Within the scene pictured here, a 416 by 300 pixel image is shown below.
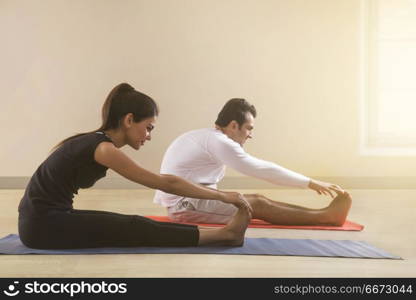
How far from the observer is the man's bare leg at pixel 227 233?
2.71m

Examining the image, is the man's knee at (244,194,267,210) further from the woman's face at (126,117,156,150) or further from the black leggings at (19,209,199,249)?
the woman's face at (126,117,156,150)

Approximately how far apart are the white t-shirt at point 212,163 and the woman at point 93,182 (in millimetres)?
665

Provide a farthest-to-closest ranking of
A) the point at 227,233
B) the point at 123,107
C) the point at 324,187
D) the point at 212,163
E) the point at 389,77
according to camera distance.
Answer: the point at 389,77
the point at 212,163
the point at 324,187
the point at 227,233
the point at 123,107

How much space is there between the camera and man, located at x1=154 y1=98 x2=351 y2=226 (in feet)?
11.0

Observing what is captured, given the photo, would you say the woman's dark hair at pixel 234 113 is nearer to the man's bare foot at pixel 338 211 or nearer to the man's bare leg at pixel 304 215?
the man's bare leg at pixel 304 215

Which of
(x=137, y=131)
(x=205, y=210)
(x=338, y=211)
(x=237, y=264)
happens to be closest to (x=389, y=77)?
(x=338, y=211)

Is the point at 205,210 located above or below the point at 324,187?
below

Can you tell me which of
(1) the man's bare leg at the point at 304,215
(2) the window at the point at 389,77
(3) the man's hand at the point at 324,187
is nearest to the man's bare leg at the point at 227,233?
(3) the man's hand at the point at 324,187

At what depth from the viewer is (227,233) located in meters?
2.73

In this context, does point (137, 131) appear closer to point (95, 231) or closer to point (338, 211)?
point (95, 231)

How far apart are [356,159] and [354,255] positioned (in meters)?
3.66

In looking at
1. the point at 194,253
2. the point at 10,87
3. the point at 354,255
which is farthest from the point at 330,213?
the point at 10,87

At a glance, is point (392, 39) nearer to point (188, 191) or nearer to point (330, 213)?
point (330, 213)

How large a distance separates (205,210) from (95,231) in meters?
0.89
